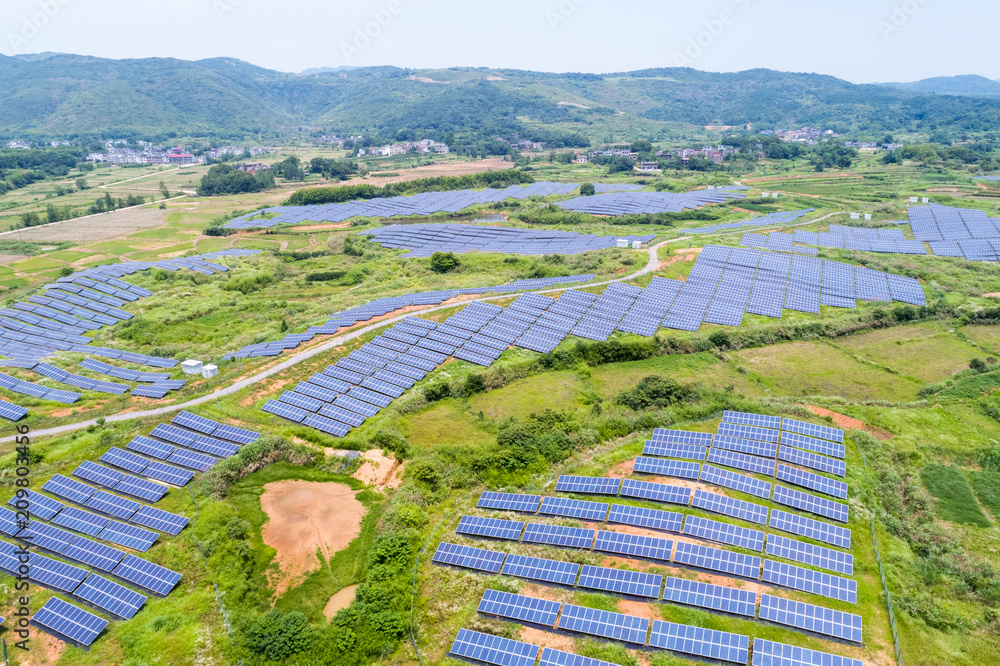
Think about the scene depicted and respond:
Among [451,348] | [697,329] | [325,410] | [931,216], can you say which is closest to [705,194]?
[931,216]

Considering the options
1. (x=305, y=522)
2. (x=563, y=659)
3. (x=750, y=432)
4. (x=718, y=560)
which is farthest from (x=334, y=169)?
(x=563, y=659)

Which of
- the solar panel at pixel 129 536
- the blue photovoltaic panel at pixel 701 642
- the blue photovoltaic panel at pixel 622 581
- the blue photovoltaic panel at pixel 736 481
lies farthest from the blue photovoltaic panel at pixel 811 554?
the solar panel at pixel 129 536

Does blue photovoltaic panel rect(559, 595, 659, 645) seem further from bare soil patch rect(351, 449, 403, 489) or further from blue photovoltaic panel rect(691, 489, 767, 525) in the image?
bare soil patch rect(351, 449, 403, 489)

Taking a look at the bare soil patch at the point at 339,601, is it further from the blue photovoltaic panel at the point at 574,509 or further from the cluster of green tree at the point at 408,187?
the cluster of green tree at the point at 408,187

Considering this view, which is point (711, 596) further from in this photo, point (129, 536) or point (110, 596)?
point (129, 536)

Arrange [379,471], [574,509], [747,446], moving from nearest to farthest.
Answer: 1. [574,509]
2. [747,446]
3. [379,471]

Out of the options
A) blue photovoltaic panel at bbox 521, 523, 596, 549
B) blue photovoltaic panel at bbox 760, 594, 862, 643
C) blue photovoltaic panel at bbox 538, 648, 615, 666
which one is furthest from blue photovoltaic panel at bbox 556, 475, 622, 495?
blue photovoltaic panel at bbox 538, 648, 615, 666

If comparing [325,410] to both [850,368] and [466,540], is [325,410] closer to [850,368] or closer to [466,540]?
[466,540]

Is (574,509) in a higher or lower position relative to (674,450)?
lower
